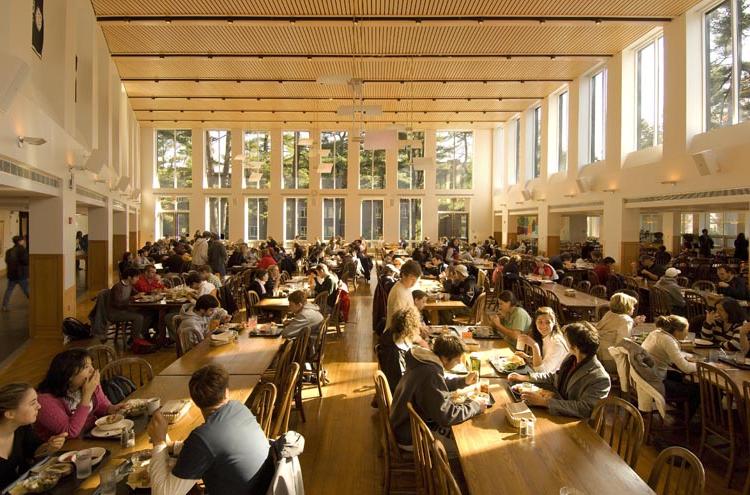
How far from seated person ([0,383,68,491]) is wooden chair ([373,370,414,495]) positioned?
1.59 meters

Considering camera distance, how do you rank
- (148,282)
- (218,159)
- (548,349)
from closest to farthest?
(548,349)
(148,282)
(218,159)

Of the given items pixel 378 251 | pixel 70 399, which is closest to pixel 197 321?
pixel 70 399

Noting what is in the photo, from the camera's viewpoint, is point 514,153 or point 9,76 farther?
point 514,153

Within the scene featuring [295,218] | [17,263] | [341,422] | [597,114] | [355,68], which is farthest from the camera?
[295,218]

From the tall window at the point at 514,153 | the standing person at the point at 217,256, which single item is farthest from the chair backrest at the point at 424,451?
the tall window at the point at 514,153

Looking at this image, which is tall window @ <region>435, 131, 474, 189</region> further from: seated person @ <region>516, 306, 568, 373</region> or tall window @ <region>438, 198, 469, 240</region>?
seated person @ <region>516, 306, 568, 373</region>

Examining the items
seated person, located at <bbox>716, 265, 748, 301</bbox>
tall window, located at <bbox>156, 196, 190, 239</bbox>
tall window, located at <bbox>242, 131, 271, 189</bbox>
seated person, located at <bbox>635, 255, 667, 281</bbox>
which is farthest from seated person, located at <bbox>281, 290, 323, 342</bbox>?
tall window, located at <bbox>156, 196, 190, 239</bbox>

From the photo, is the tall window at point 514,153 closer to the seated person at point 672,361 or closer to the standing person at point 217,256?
the standing person at point 217,256

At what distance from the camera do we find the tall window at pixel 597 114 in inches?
492

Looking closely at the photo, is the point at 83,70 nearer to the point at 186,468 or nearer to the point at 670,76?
the point at 186,468

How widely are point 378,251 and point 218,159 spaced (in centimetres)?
764

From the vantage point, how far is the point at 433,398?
2723 millimetres

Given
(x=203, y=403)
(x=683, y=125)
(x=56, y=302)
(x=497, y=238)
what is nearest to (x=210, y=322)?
(x=203, y=403)

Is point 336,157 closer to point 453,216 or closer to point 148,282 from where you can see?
point 453,216
